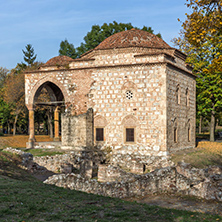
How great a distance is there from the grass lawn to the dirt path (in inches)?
79.6

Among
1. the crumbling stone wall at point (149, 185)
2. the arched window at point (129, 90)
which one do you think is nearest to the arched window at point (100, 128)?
the arched window at point (129, 90)

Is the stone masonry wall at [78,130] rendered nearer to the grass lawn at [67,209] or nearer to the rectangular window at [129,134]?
the rectangular window at [129,134]

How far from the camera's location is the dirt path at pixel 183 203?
1012 cm

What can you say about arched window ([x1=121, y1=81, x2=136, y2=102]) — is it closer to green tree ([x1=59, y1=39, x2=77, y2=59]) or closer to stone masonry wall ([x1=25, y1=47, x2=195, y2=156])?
stone masonry wall ([x1=25, y1=47, x2=195, y2=156])

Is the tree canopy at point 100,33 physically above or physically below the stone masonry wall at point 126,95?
above

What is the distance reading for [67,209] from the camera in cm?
774

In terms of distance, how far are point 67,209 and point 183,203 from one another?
17.5 ft

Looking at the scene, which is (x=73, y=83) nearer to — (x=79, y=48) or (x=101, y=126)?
(x=101, y=126)

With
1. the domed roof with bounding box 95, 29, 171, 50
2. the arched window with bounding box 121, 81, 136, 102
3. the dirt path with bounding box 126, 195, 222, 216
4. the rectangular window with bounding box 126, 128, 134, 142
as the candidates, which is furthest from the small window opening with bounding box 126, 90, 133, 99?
the dirt path with bounding box 126, 195, 222, 216

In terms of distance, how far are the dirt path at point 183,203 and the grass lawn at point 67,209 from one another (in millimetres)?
2022

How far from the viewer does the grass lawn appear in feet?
23.0

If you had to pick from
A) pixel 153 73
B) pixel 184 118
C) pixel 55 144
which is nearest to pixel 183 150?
pixel 184 118

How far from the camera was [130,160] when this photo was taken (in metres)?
19.9

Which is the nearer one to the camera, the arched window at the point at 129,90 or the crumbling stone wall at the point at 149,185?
the crumbling stone wall at the point at 149,185
